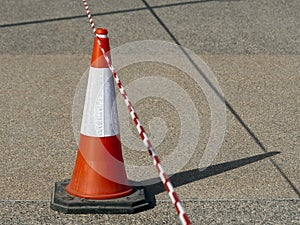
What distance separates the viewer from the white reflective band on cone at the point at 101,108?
5676mm

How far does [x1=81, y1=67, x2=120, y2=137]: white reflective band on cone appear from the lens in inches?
223

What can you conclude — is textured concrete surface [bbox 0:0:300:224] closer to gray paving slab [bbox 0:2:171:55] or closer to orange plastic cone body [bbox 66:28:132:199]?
gray paving slab [bbox 0:2:171:55]

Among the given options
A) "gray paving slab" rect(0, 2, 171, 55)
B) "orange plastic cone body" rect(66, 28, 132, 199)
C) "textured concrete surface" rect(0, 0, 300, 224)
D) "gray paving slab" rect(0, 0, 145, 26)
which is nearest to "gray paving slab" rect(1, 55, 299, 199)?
"textured concrete surface" rect(0, 0, 300, 224)

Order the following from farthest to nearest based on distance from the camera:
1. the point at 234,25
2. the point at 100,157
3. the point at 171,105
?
the point at 234,25, the point at 171,105, the point at 100,157

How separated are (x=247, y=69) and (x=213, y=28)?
2.30 meters

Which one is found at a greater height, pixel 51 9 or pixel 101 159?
pixel 101 159

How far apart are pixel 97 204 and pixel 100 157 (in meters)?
0.32

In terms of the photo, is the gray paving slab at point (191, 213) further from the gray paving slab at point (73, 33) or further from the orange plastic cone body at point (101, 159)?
the gray paving slab at point (73, 33)

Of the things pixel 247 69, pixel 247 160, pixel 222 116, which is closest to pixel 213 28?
pixel 247 69

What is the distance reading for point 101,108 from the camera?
5680 millimetres

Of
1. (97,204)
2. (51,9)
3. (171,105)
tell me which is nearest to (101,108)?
(97,204)

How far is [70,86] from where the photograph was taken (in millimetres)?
8836

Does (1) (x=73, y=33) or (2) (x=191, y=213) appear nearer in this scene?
(2) (x=191, y=213)

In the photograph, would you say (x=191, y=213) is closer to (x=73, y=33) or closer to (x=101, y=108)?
(x=101, y=108)
